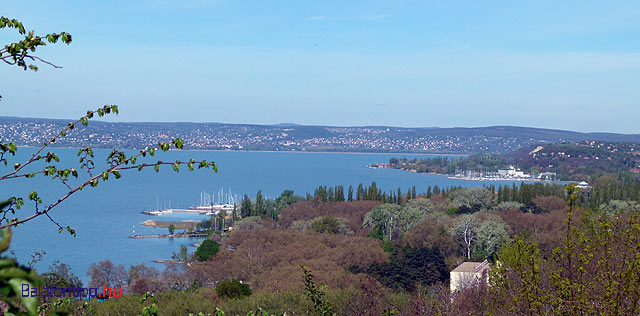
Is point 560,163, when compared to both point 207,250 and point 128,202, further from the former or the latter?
point 207,250

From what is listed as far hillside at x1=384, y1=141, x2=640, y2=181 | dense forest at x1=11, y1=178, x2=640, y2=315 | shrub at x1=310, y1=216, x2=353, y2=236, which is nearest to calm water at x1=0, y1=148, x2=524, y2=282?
dense forest at x1=11, y1=178, x2=640, y2=315

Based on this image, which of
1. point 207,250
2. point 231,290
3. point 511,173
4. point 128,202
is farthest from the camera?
point 511,173

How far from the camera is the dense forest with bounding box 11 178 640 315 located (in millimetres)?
8766

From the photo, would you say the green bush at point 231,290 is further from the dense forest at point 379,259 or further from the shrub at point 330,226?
the shrub at point 330,226

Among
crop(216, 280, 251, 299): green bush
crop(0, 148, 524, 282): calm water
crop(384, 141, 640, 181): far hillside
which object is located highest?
crop(216, 280, 251, 299): green bush

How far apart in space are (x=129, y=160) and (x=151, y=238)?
164ft

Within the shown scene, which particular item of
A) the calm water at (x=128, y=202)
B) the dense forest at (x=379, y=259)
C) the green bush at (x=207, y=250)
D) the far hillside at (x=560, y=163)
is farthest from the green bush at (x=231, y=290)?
the far hillside at (x=560, y=163)

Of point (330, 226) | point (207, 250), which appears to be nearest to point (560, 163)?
point (330, 226)

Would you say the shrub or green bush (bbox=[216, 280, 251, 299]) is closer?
green bush (bbox=[216, 280, 251, 299])

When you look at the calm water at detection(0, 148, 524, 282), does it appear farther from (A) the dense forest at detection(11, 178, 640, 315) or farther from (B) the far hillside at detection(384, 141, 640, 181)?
(B) the far hillside at detection(384, 141, 640, 181)

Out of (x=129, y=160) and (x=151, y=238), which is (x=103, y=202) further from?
(x=129, y=160)

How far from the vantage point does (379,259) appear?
A: 27594mm

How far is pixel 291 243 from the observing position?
102 feet

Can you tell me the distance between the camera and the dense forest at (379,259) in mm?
8766
